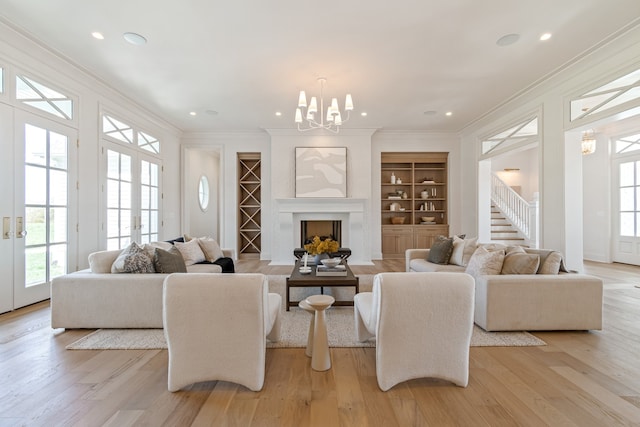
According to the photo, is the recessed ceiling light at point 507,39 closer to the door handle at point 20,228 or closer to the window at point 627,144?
the window at point 627,144

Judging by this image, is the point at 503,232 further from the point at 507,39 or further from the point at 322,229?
the point at 507,39

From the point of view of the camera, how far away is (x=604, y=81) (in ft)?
11.5

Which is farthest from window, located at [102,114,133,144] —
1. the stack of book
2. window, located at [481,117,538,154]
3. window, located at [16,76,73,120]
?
window, located at [481,117,538,154]

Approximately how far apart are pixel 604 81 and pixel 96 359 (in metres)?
5.94

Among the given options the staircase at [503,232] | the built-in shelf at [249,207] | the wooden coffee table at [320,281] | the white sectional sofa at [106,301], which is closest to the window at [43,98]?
the white sectional sofa at [106,301]

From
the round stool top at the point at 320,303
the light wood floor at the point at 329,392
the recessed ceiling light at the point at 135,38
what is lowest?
the light wood floor at the point at 329,392

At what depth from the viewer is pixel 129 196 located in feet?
17.0

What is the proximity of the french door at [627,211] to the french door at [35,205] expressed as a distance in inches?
385

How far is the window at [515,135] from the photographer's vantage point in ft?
16.3

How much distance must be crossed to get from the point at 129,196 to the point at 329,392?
16.3ft

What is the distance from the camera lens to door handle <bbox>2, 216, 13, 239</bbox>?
3131 mm

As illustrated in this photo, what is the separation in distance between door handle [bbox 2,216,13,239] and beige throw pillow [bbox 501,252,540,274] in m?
5.26

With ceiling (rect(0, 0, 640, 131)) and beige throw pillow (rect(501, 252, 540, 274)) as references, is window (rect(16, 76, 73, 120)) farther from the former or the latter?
beige throw pillow (rect(501, 252, 540, 274))

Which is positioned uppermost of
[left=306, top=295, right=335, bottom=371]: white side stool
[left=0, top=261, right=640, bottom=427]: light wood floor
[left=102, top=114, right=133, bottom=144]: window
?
[left=102, top=114, right=133, bottom=144]: window
